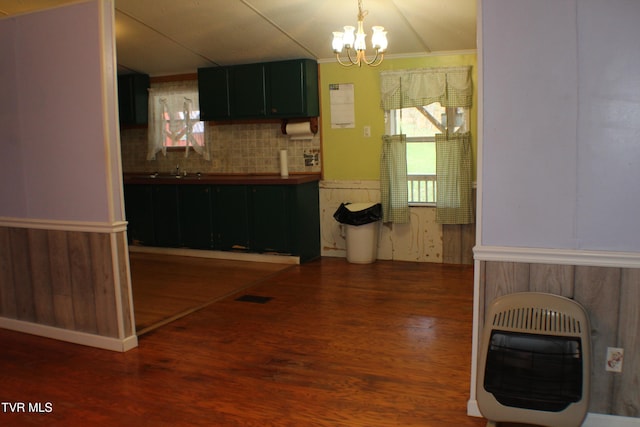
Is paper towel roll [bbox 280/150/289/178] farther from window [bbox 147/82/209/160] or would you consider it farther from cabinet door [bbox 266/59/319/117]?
window [bbox 147/82/209/160]

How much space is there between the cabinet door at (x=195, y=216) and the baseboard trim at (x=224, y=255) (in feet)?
0.29

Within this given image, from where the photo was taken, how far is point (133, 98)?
6871mm

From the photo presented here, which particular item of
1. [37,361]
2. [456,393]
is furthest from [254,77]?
[456,393]

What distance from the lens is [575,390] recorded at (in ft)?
7.05

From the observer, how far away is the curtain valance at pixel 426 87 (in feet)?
18.0

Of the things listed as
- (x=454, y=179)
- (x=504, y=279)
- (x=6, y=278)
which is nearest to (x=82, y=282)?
(x=6, y=278)

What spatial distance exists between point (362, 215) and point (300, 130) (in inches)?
49.6

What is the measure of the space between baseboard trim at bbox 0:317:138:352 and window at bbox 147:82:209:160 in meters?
3.33

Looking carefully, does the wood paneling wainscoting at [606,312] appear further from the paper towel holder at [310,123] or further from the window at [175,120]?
the window at [175,120]

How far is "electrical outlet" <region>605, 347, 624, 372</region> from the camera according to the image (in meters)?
2.36

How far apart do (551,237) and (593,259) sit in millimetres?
191

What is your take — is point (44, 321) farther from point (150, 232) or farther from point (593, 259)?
point (593, 259)

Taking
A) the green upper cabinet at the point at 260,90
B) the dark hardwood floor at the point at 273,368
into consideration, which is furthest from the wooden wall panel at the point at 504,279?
the green upper cabinet at the point at 260,90

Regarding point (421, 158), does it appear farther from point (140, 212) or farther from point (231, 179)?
point (140, 212)
